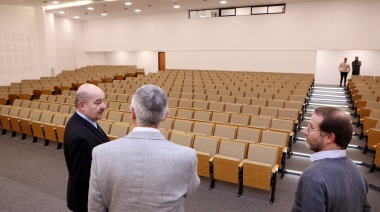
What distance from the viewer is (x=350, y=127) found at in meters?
1.31

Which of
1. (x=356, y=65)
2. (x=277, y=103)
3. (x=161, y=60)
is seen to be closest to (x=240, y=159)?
(x=277, y=103)

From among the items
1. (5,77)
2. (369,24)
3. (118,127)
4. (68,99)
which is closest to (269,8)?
(369,24)

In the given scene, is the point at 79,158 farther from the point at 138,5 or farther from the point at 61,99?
the point at 138,5

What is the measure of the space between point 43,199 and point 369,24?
48.4 feet

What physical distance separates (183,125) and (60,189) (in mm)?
2384

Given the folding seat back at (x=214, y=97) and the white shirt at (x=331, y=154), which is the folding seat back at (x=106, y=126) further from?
the white shirt at (x=331, y=154)

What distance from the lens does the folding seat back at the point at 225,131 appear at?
15.9ft

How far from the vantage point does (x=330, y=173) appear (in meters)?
1.25

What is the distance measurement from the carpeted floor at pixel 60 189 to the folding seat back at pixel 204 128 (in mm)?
1010

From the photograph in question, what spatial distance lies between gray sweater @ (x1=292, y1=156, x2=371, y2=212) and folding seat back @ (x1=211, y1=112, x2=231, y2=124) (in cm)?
437

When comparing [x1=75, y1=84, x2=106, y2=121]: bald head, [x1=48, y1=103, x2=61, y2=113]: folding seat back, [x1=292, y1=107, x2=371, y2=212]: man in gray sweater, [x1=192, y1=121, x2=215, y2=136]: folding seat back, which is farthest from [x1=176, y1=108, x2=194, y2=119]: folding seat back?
[x1=292, y1=107, x2=371, y2=212]: man in gray sweater

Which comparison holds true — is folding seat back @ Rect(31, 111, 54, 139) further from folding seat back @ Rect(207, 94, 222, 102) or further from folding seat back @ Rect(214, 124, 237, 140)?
folding seat back @ Rect(207, 94, 222, 102)

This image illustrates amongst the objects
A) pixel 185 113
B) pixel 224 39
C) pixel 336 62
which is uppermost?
pixel 224 39

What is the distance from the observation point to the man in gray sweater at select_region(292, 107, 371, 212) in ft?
4.05
